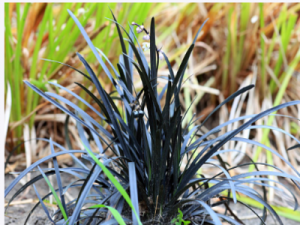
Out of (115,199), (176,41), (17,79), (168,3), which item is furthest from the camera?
(168,3)

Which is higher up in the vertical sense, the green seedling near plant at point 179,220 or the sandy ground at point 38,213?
the green seedling near plant at point 179,220

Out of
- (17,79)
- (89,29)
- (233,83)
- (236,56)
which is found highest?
(89,29)

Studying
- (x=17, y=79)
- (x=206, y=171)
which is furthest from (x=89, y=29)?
(x=206, y=171)

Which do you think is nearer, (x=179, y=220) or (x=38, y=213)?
(x=179, y=220)

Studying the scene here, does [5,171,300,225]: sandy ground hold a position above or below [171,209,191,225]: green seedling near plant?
below

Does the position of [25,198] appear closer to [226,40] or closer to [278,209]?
[278,209]

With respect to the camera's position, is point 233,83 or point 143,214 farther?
point 233,83

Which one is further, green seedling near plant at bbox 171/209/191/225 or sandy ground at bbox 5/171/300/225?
sandy ground at bbox 5/171/300/225

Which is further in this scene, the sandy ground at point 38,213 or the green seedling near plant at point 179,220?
the sandy ground at point 38,213

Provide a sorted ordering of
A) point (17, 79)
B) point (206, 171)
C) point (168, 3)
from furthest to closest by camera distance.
→ point (168, 3) < point (206, 171) < point (17, 79)

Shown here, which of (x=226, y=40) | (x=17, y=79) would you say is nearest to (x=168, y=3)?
(x=226, y=40)

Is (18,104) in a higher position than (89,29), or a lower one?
lower
